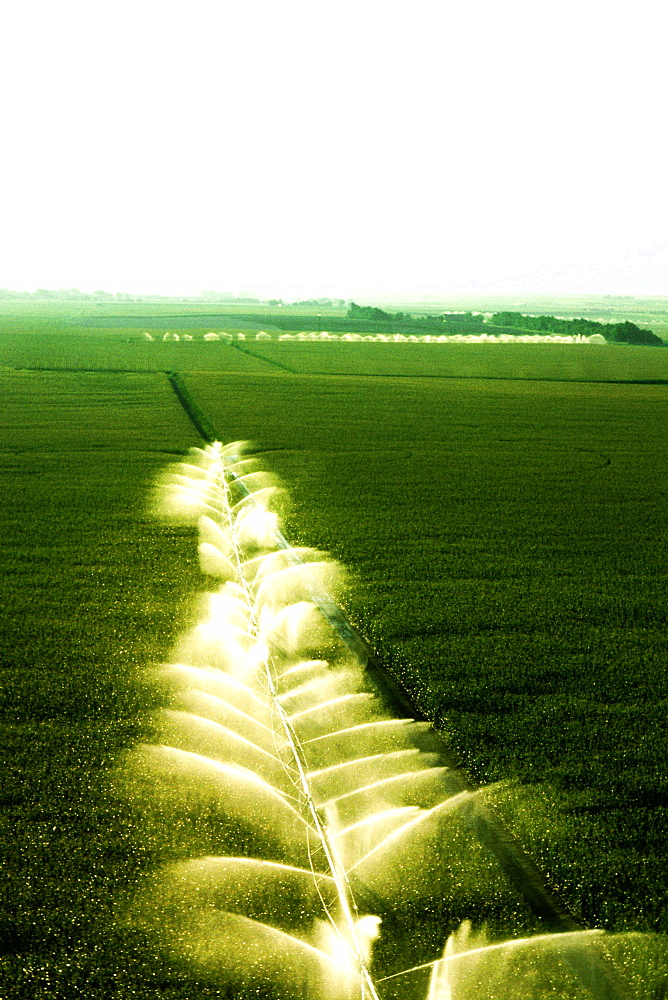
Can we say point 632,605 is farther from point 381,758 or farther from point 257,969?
point 257,969

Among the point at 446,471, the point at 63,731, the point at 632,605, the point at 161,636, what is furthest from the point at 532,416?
the point at 63,731

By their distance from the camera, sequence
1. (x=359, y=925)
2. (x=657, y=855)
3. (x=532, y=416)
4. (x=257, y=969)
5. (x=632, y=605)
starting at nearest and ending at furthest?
(x=257, y=969) → (x=359, y=925) → (x=657, y=855) → (x=632, y=605) → (x=532, y=416)

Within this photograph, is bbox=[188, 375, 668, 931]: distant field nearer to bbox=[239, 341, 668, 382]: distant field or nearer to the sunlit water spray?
the sunlit water spray

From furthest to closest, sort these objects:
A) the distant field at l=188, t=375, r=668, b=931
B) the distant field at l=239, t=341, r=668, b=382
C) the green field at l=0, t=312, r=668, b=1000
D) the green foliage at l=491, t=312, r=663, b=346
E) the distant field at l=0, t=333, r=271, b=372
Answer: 1. the green foliage at l=491, t=312, r=663, b=346
2. the distant field at l=239, t=341, r=668, b=382
3. the distant field at l=0, t=333, r=271, b=372
4. the distant field at l=188, t=375, r=668, b=931
5. the green field at l=0, t=312, r=668, b=1000

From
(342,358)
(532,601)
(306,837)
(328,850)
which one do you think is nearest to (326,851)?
(328,850)

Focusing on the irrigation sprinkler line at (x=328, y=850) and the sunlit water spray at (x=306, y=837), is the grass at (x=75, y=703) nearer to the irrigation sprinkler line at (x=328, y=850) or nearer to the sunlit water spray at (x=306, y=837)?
the sunlit water spray at (x=306, y=837)

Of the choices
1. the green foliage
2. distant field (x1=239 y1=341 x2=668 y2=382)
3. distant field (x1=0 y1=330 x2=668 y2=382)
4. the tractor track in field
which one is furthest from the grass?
the green foliage
